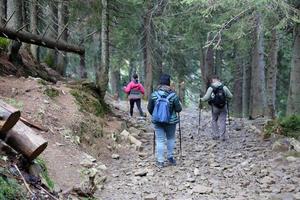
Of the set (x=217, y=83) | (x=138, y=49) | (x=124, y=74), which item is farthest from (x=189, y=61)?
(x=217, y=83)

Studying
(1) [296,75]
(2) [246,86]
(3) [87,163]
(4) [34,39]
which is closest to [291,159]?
(1) [296,75]

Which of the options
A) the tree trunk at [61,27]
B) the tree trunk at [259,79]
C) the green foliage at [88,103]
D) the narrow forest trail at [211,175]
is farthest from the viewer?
the tree trunk at [259,79]

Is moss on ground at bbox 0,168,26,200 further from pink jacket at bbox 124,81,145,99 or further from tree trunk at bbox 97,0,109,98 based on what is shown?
pink jacket at bbox 124,81,145,99

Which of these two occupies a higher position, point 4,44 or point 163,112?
point 4,44

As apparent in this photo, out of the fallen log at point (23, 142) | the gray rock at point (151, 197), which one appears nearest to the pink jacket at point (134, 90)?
the gray rock at point (151, 197)

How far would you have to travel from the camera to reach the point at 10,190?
4.84 meters

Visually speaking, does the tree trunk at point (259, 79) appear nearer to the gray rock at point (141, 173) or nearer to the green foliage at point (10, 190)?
the gray rock at point (141, 173)

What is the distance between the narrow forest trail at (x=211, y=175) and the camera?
7.87m

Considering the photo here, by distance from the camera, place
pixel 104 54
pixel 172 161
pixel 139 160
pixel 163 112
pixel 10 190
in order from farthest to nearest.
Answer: pixel 104 54
pixel 139 160
pixel 172 161
pixel 163 112
pixel 10 190

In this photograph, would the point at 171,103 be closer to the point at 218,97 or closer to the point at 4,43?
the point at 218,97

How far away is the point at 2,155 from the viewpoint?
570cm

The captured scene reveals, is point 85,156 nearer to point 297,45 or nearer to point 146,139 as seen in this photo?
point 146,139

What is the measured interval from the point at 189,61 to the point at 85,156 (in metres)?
24.3

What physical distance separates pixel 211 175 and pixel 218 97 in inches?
120
